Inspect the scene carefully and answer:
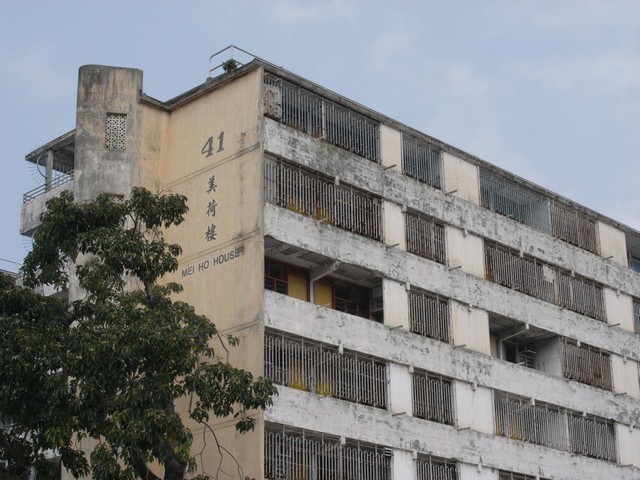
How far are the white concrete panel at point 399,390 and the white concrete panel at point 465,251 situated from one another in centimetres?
431

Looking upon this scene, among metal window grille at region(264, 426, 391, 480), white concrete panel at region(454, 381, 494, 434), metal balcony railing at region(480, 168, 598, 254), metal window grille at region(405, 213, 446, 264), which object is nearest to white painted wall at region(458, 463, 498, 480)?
white concrete panel at region(454, 381, 494, 434)

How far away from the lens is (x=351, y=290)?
37125 mm

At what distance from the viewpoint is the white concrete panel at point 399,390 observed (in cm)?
3534

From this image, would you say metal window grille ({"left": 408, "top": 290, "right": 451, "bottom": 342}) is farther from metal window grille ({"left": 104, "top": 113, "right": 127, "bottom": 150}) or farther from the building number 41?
metal window grille ({"left": 104, "top": 113, "right": 127, "bottom": 150})

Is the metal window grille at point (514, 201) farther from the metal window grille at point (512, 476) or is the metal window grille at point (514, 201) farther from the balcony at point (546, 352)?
the metal window grille at point (512, 476)

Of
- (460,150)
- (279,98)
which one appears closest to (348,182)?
(279,98)

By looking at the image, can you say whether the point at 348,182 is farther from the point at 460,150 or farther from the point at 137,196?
the point at 137,196

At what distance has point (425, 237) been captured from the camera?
38344 millimetres

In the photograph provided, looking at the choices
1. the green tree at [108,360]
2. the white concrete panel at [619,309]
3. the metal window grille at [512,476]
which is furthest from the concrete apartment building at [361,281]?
→ the green tree at [108,360]

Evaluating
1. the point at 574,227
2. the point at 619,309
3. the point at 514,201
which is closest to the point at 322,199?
the point at 514,201

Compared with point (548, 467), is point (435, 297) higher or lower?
higher

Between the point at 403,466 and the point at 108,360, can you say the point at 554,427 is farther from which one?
the point at 108,360

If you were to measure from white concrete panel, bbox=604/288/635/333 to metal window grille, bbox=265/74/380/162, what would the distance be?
37.3 feet

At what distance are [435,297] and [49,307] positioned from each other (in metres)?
12.7
